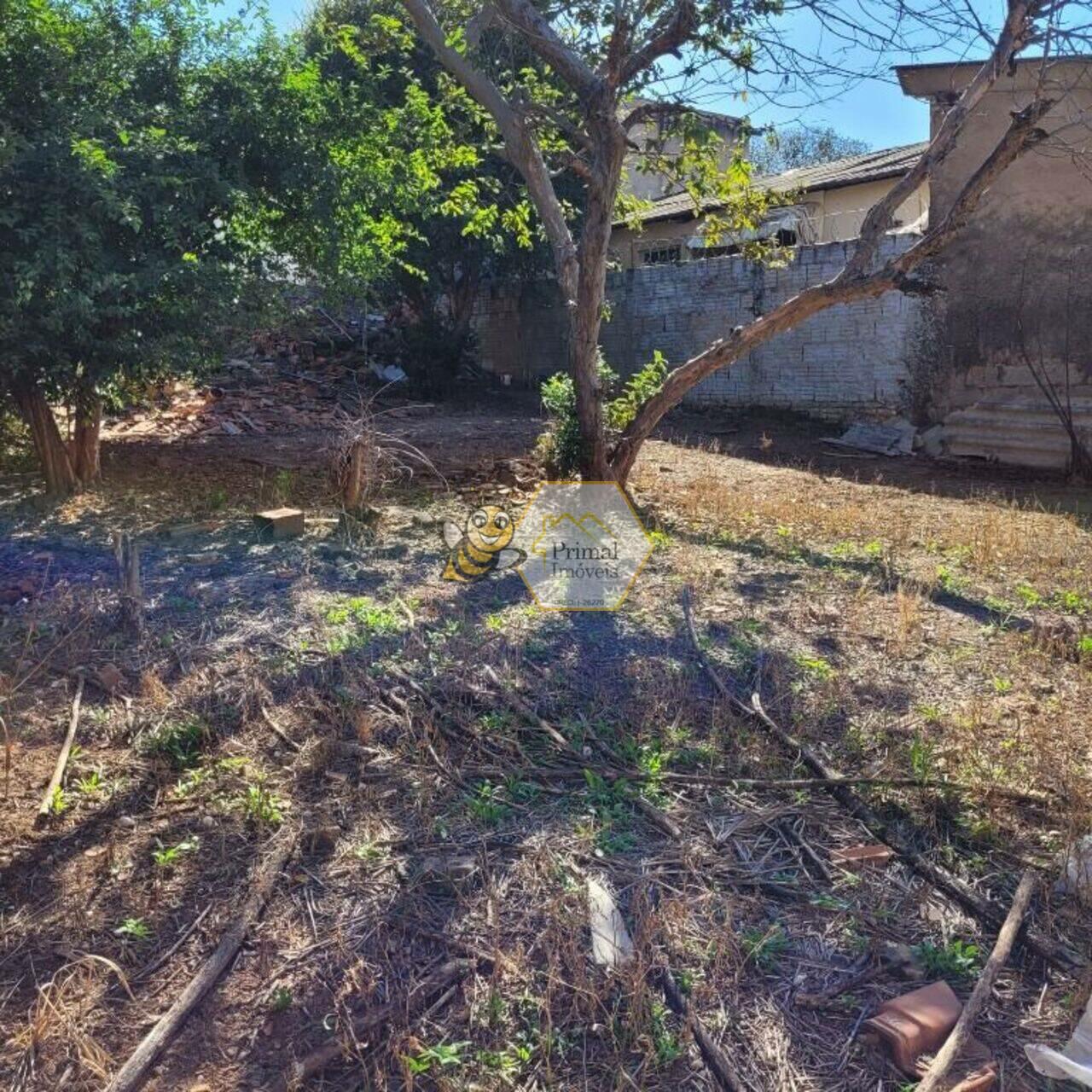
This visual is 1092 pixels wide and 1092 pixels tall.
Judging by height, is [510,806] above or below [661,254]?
below

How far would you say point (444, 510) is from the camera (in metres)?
6.39

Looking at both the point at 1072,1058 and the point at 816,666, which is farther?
the point at 816,666

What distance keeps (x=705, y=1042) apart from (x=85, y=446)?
638 cm

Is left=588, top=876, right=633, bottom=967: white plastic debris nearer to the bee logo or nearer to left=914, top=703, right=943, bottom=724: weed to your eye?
left=914, top=703, right=943, bottom=724: weed

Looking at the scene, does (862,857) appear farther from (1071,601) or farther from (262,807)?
(1071,601)

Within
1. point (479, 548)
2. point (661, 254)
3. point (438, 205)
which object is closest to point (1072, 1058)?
point (479, 548)

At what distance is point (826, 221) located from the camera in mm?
13883

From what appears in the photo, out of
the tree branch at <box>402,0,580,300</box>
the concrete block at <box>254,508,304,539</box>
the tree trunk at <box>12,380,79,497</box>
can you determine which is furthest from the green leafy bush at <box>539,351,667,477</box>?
the tree trunk at <box>12,380,79,497</box>

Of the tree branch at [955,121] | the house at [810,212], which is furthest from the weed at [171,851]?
the house at [810,212]

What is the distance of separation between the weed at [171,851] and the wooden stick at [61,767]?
0.39 meters

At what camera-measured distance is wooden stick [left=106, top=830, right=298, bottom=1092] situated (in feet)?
6.27

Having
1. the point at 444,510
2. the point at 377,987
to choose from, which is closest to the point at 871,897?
the point at 377,987

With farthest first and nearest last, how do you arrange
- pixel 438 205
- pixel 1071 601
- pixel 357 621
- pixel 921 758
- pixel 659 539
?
1. pixel 438 205
2. pixel 659 539
3. pixel 1071 601
4. pixel 357 621
5. pixel 921 758

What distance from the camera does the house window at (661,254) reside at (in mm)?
15367
